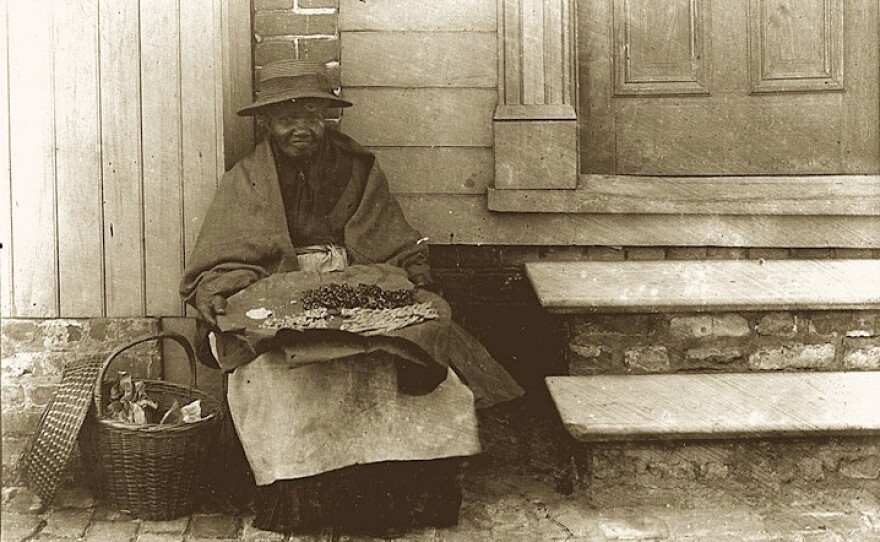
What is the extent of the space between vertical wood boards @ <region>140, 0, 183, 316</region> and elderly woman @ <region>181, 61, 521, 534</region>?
0.41 meters

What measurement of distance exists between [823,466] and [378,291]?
1.76 meters

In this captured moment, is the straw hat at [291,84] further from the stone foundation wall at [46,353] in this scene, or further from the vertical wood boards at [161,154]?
the stone foundation wall at [46,353]

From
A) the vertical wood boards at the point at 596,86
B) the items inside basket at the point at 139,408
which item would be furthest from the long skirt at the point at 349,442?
the vertical wood boards at the point at 596,86

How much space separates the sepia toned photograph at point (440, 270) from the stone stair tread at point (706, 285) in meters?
0.02

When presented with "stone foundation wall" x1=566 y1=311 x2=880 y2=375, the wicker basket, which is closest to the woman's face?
the wicker basket

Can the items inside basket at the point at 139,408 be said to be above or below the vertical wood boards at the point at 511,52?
below

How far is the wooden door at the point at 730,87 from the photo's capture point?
Answer: 165 inches

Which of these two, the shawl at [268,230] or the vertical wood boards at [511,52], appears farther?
the vertical wood boards at [511,52]

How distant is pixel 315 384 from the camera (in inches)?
127

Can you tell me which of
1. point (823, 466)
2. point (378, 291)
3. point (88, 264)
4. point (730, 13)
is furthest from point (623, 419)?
point (88, 264)

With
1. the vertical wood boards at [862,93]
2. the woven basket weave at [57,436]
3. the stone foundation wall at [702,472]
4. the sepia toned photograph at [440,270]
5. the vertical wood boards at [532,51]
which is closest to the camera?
the sepia toned photograph at [440,270]

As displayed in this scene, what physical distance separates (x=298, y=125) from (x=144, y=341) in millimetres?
986

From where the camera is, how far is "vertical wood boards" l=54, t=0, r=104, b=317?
12.9 ft

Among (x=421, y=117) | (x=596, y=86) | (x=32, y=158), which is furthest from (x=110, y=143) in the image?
(x=596, y=86)
